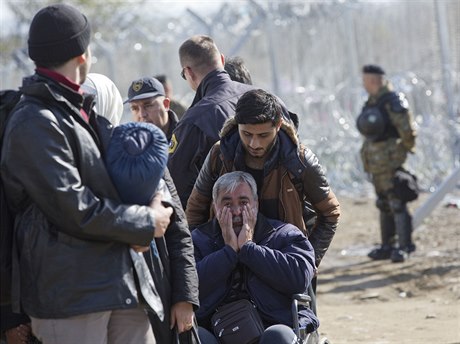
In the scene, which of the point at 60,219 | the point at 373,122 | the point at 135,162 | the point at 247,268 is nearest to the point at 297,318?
the point at 247,268

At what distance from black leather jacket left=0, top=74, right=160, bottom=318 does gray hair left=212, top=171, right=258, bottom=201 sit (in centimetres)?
144

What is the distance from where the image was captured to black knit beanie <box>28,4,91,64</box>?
11.9ft

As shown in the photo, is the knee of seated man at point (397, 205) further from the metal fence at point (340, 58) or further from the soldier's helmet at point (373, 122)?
the metal fence at point (340, 58)

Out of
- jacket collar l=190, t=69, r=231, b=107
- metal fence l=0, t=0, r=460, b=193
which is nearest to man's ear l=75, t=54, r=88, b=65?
jacket collar l=190, t=69, r=231, b=107

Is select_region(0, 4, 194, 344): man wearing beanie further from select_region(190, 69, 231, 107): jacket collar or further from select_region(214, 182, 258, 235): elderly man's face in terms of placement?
select_region(190, 69, 231, 107): jacket collar

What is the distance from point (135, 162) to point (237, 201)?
1.42m

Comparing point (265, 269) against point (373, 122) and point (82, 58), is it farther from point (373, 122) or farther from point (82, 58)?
point (373, 122)

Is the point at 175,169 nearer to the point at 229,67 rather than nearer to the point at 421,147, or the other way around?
the point at 229,67

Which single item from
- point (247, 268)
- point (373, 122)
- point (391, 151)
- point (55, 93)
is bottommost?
point (391, 151)

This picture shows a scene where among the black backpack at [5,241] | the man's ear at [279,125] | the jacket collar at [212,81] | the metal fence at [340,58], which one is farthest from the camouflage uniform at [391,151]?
the black backpack at [5,241]

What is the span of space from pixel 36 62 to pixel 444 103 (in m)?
10.8

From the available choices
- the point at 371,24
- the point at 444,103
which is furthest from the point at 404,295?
the point at 371,24

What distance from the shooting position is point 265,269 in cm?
488

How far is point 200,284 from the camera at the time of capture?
493 centimetres
